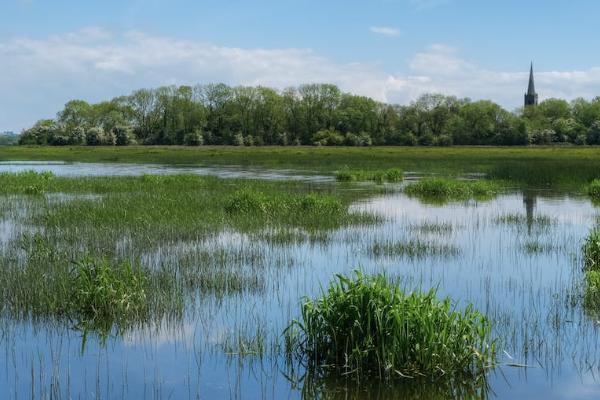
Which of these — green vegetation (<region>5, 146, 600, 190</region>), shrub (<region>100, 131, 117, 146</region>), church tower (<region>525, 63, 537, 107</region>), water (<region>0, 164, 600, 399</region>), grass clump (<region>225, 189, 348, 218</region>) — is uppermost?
church tower (<region>525, 63, 537, 107</region>)

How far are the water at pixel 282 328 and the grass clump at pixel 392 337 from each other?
1.38ft

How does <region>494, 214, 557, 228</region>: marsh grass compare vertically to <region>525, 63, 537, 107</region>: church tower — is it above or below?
below

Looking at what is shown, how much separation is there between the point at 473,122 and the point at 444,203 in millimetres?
95941

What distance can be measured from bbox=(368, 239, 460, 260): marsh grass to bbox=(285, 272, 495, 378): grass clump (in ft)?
25.0

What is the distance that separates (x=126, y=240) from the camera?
17812mm

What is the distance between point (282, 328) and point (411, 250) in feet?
24.3

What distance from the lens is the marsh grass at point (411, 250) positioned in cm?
1667

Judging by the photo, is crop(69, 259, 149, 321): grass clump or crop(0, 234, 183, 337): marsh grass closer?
crop(0, 234, 183, 337): marsh grass

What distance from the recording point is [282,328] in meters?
10.5

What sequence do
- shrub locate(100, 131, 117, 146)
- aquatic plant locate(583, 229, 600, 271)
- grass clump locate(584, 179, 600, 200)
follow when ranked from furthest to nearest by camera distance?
shrub locate(100, 131, 117, 146) < grass clump locate(584, 179, 600, 200) < aquatic plant locate(583, 229, 600, 271)

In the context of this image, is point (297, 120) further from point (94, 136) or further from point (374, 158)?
point (374, 158)

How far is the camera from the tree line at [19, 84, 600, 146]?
11744 centimetres

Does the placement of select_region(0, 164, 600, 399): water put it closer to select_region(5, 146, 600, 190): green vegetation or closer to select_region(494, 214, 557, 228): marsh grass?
select_region(494, 214, 557, 228): marsh grass

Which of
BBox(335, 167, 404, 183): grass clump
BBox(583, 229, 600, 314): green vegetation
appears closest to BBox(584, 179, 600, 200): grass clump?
BBox(335, 167, 404, 183): grass clump
